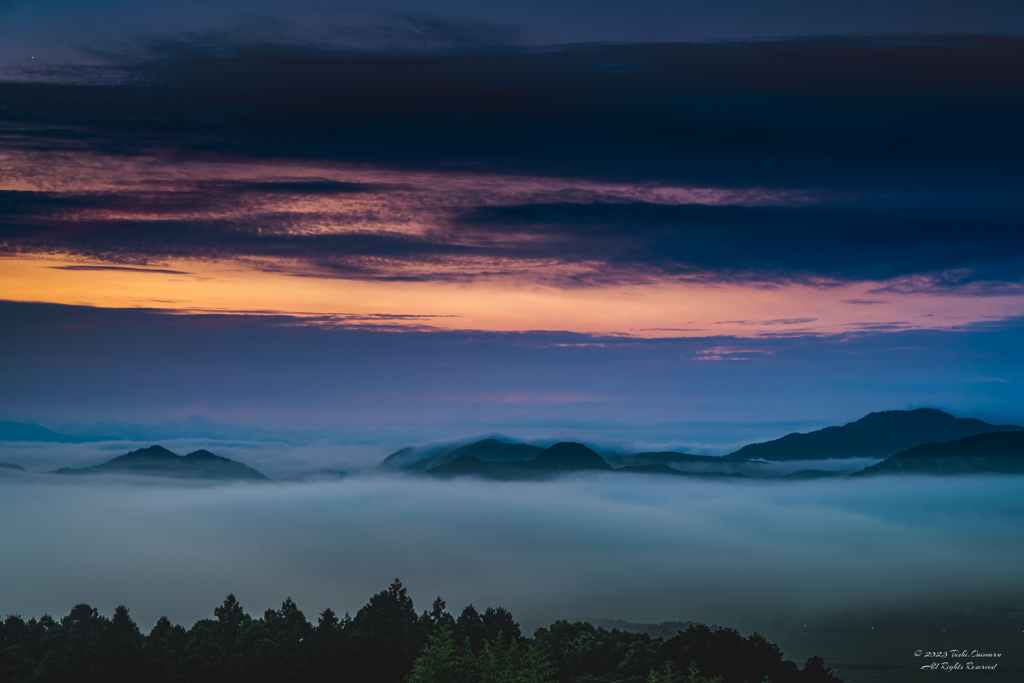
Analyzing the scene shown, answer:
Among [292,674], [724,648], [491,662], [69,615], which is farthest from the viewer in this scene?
[69,615]

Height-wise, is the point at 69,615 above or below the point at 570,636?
above

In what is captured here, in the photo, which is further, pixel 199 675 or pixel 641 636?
pixel 641 636

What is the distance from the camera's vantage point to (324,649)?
111 meters

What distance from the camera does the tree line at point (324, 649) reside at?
3519 inches

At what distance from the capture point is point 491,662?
2916 inches

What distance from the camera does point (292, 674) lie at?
10525 cm

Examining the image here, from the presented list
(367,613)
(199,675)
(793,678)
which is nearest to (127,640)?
(199,675)

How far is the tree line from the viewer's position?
89.4 meters

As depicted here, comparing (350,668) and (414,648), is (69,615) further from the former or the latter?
(414,648)

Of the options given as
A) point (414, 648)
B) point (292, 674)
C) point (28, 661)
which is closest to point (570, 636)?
point (414, 648)

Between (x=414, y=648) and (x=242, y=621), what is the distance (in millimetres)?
24890

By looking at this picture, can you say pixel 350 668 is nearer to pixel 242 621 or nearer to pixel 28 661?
pixel 242 621

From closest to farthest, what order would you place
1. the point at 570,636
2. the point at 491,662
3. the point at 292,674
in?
the point at 491,662, the point at 292,674, the point at 570,636

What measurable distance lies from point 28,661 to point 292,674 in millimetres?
34451
